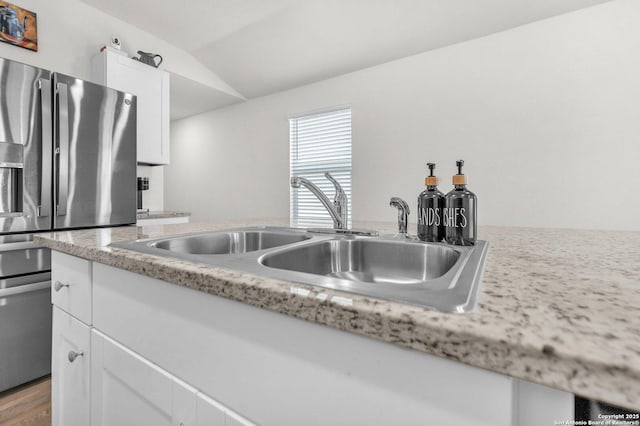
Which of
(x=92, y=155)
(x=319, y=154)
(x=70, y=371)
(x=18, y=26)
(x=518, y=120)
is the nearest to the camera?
(x=70, y=371)

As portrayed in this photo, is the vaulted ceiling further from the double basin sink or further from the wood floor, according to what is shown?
the wood floor

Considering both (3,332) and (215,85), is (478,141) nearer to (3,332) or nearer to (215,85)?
(215,85)

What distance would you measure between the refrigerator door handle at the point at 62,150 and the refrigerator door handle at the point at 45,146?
39 mm

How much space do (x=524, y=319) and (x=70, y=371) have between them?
1.29m

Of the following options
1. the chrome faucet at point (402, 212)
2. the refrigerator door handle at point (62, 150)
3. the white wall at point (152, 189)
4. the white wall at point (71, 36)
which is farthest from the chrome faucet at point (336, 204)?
the white wall at point (152, 189)

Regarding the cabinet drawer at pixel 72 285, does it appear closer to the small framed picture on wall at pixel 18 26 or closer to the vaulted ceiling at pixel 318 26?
the small framed picture on wall at pixel 18 26

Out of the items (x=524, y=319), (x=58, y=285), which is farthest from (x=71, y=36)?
(x=524, y=319)

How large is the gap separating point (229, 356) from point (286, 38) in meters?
3.18

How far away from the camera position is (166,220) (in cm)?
260

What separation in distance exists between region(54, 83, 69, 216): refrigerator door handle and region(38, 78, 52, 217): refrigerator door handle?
1.5 inches

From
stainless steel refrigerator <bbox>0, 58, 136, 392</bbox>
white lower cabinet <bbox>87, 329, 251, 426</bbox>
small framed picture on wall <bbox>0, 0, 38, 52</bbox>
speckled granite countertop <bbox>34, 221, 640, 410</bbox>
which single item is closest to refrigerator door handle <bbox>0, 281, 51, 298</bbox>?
stainless steel refrigerator <bbox>0, 58, 136, 392</bbox>

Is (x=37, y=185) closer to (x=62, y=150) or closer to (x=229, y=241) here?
(x=62, y=150)

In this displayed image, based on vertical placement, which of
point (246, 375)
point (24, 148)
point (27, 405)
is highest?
point (24, 148)

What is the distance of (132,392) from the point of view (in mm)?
738
